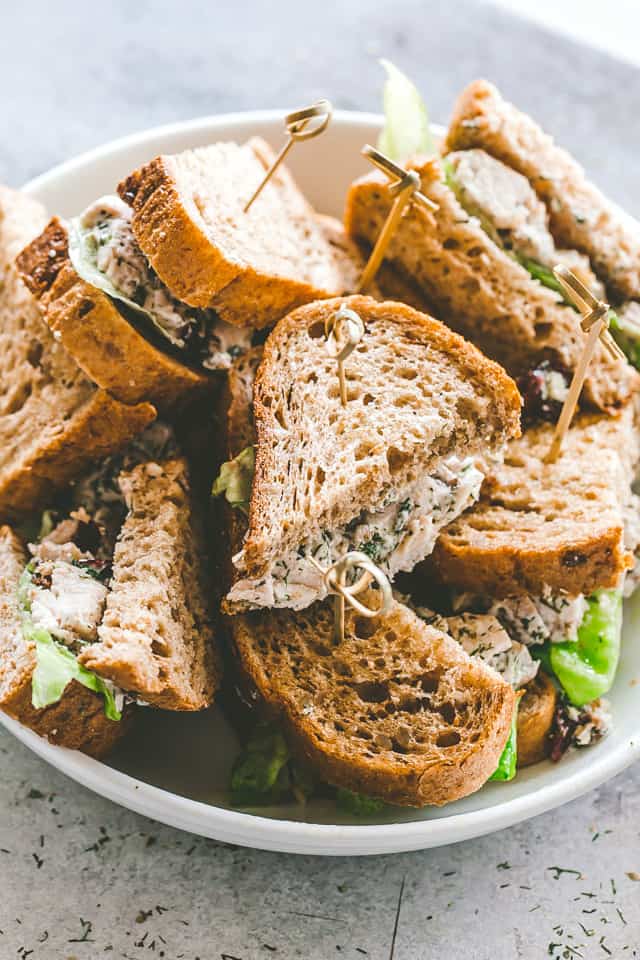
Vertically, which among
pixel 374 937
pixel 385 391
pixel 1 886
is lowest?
pixel 1 886

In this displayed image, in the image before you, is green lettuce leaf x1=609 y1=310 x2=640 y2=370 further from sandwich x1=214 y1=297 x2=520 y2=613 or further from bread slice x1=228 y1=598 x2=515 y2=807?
bread slice x1=228 y1=598 x2=515 y2=807

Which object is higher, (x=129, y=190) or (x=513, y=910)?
(x=129, y=190)

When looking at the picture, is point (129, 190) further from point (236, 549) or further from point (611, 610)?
point (611, 610)

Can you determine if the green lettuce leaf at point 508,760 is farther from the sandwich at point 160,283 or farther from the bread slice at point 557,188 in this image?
the bread slice at point 557,188

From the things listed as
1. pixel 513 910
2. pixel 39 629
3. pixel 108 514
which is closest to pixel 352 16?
pixel 108 514

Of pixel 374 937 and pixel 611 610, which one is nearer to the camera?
pixel 374 937

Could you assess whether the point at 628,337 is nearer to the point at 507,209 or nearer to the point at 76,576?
the point at 507,209
